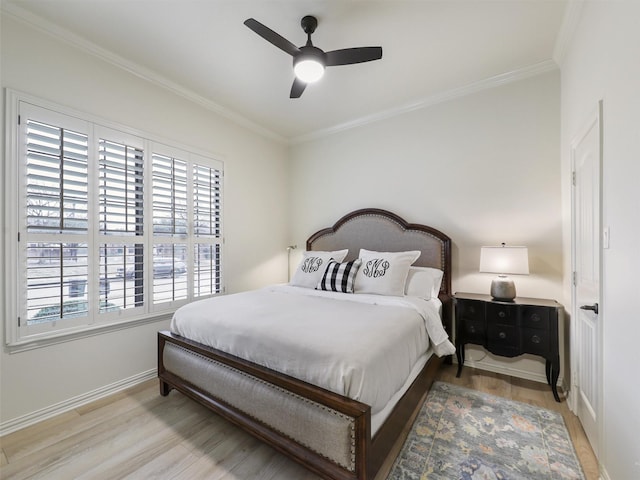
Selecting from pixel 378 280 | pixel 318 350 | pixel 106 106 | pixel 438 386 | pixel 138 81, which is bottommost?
pixel 438 386

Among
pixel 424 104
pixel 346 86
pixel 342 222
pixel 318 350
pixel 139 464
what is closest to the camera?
pixel 318 350

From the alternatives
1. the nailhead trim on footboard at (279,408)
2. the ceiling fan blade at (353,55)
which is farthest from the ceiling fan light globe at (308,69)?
the nailhead trim on footboard at (279,408)

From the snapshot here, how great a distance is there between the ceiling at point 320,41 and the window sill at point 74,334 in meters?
2.31

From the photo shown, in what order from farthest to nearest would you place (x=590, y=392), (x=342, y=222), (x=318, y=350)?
1. (x=342, y=222)
2. (x=590, y=392)
3. (x=318, y=350)

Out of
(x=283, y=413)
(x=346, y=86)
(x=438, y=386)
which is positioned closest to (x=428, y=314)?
(x=438, y=386)

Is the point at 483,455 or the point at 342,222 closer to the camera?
the point at 483,455

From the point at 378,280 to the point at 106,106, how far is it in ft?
9.56

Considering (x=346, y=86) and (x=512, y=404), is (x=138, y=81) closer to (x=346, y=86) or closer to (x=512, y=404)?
(x=346, y=86)

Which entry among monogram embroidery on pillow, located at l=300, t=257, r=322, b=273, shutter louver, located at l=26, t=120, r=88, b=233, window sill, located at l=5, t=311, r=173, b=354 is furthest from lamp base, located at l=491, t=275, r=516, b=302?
shutter louver, located at l=26, t=120, r=88, b=233

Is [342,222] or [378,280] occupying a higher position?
[342,222]

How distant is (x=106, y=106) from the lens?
2.45m

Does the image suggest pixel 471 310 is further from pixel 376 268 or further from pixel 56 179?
pixel 56 179

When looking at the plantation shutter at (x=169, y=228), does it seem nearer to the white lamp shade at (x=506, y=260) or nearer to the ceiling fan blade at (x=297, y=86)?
the ceiling fan blade at (x=297, y=86)

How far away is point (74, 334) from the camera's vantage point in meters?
2.23
